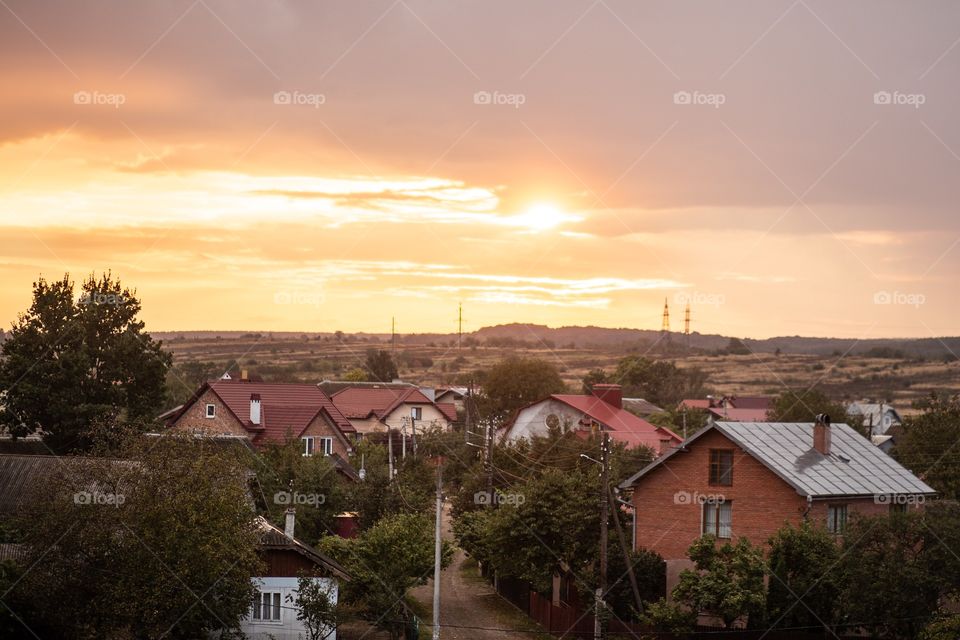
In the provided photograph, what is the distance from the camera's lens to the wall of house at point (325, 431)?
230ft

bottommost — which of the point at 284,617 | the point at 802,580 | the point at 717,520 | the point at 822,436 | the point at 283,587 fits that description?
the point at 284,617

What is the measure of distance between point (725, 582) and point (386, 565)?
37.9 feet

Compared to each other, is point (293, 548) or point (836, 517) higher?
point (836, 517)

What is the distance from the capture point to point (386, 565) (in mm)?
40500

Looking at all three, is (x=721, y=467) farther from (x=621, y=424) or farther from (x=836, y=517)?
(x=621, y=424)

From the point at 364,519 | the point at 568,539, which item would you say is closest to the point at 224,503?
the point at 568,539

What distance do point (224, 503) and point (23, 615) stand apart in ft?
21.9

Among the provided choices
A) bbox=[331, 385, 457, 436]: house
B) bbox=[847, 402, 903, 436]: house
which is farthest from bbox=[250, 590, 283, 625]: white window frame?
bbox=[847, 402, 903, 436]: house

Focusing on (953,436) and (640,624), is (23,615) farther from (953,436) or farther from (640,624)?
(953,436)

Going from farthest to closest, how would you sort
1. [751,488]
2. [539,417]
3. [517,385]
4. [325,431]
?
[517,385]
[539,417]
[325,431]
[751,488]

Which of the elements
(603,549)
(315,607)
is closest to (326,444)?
(315,607)

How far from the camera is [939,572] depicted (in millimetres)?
35062

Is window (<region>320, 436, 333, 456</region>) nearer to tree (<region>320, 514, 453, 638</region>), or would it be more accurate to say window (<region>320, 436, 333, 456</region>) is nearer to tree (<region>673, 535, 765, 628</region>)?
tree (<region>320, 514, 453, 638</region>)

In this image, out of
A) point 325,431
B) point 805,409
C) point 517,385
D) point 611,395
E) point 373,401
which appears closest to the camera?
point 325,431
